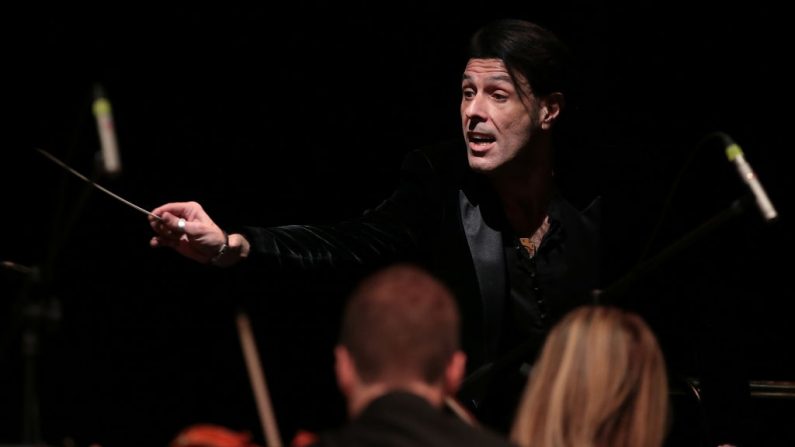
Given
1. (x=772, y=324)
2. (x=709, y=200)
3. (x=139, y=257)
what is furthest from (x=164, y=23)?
(x=772, y=324)

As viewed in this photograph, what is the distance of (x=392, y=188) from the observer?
465 cm

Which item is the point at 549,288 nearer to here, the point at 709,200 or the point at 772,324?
the point at 709,200

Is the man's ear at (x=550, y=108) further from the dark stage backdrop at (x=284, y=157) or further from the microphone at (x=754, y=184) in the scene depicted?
the microphone at (x=754, y=184)

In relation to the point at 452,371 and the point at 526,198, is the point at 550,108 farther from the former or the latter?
the point at 452,371

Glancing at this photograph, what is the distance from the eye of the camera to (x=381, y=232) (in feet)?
13.3

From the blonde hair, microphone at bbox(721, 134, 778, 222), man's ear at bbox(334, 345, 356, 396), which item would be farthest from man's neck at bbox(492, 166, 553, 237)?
man's ear at bbox(334, 345, 356, 396)

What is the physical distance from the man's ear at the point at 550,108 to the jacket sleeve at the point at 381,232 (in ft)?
1.19

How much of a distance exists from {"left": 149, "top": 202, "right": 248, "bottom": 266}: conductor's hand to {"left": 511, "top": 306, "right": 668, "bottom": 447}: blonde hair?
1296mm

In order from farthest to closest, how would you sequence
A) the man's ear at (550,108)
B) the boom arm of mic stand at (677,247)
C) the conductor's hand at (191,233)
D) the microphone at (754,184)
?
the man's ear at (550,108) → the conductor's hand at (191,233) → the boom arm of mic stand at (677,247) → the microphone at (754,184)

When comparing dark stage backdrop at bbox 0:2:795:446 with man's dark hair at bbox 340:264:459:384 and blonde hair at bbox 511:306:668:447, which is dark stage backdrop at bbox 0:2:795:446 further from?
man's dark hair at bbox 340:264:459:384

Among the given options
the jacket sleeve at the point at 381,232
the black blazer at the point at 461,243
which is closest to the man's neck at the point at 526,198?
the black blazer at the point at 461,243

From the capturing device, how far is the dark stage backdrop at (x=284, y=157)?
13.5 ft

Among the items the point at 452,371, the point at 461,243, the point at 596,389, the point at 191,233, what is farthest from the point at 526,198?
the point at 452,371

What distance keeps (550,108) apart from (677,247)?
0.97 meters
